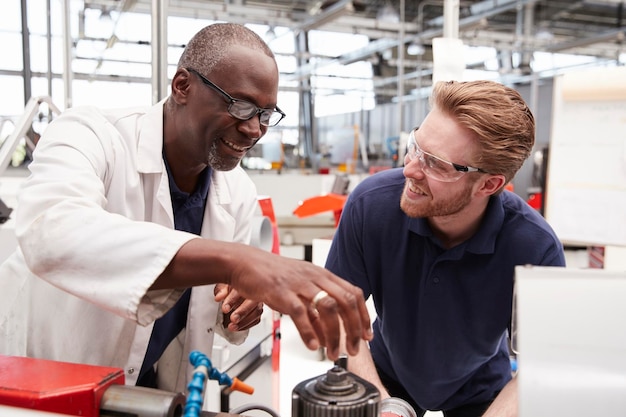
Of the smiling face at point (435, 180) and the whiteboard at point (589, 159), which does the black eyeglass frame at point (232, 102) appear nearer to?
the smiling face at point (435, 180)

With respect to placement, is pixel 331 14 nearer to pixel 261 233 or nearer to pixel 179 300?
pixel 261 233

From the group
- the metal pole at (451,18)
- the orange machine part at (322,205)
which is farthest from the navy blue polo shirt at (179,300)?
the orange machine part at (322,205)

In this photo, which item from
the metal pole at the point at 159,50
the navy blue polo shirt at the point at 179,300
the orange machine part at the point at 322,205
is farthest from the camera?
the orange machine part at the point at 322,205

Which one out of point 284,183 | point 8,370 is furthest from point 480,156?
point 284,183

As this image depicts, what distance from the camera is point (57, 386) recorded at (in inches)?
25.5

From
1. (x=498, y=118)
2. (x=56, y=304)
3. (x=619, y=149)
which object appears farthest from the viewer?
(x=619, y=149)

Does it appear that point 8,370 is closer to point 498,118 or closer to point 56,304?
point 56,304

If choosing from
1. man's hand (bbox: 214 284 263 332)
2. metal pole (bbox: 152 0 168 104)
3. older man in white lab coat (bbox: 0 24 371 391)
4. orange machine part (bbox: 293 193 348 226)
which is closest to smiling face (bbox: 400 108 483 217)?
older man in white lab coat (bbox: 0 24 371 391)

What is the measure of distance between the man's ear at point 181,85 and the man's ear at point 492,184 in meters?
0.78

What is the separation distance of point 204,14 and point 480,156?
657 centimetres

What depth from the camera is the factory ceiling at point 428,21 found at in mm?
6973

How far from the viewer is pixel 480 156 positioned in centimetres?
135

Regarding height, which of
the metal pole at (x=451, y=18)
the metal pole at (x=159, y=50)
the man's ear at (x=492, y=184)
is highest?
the metal pole at (x=451, y=18)

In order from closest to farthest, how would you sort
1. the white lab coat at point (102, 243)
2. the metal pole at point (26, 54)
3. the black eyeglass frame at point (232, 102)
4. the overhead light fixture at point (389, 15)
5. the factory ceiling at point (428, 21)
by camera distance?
1. the white lab coat at point (102, 243)
2. the black eyeglass frame at point (232, 102)
3. the metal pole at point (26, 54)
4. the factory ceiling at point (428, 21)
5. the overhead light fixture at point (389, 15)
